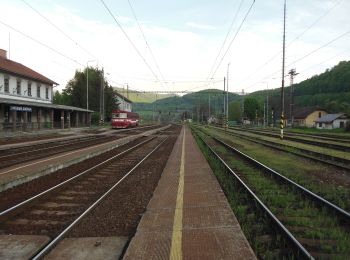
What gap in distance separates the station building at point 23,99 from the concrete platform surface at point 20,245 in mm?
33839

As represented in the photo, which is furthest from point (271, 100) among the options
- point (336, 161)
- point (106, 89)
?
point (336, 161)

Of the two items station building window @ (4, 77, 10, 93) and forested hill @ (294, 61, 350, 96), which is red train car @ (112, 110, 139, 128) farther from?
forested hill @ (294, 61, 350, 96)

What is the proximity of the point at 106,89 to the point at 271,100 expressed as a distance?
59.6m

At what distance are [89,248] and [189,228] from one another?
5.76 feet

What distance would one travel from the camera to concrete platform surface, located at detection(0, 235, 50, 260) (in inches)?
227

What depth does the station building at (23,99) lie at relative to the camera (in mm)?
42094

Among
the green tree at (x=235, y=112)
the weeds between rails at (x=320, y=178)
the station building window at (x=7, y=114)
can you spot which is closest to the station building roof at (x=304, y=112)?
the green tree at (x=235, y=112)

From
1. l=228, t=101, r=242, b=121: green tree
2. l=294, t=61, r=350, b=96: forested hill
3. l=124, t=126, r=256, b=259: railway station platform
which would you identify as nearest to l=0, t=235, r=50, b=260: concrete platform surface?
l=124, t=126, r=256, b=259: railway station platform

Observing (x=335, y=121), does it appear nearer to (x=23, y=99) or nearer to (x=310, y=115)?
(x=310, y=115)

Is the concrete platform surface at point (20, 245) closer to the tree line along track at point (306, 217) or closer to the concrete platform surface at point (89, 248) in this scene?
the concrete platform surface at point (89, 248)

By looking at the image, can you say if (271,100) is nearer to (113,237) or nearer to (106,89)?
(106,89)

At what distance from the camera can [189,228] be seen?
687 cm

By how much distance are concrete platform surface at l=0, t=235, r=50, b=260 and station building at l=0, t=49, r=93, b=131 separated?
3384 centimetres

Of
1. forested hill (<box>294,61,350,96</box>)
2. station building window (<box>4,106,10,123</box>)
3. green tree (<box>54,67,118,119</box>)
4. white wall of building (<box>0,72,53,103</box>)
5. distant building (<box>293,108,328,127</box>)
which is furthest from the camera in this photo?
distant building (<box>293,108,328,127</box>)
